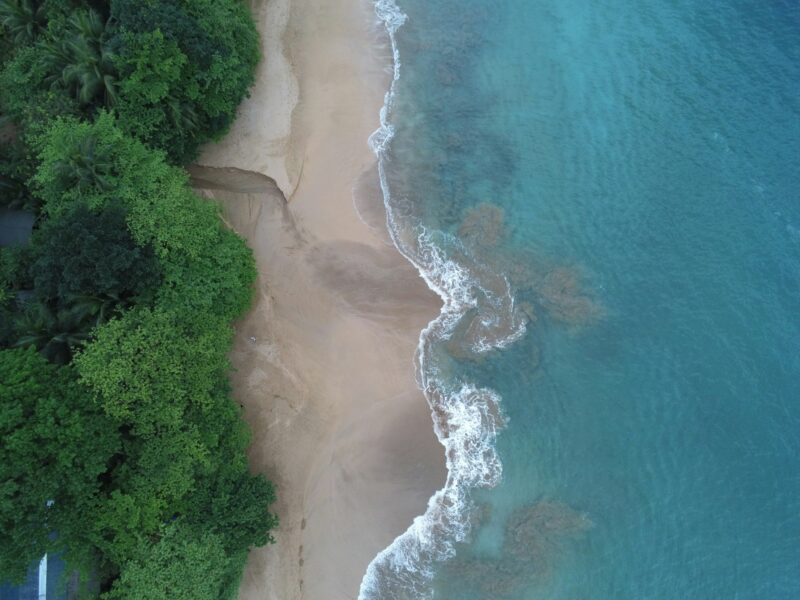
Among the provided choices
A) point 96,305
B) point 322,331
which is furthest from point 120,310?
point 322,331

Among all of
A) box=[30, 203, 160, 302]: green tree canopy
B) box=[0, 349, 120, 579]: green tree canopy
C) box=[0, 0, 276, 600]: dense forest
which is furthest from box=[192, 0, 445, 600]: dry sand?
box=[0, 349, 120, 579]: green tree canopy

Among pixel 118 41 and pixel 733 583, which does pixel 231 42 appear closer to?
pixel 118 41

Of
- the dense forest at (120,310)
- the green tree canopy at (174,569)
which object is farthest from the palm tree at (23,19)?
the green tree canopy at (174,569)

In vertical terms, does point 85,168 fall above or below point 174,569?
above

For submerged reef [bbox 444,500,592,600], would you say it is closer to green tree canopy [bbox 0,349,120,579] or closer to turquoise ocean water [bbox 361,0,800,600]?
turquoise ocean water [bbox 361,0,800,600]

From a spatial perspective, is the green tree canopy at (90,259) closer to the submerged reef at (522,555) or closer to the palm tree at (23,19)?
the palm tree at (23,19)

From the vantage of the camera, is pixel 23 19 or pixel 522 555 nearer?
pixel 23 19

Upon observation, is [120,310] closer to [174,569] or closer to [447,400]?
[174,569]
